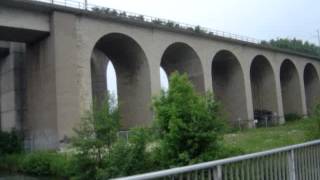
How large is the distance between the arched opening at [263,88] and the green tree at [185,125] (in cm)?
4323

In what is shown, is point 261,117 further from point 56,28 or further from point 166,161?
point 166,161

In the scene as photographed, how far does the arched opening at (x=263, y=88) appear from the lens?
197ft

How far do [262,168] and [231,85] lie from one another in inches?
1962

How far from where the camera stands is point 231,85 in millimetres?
56031

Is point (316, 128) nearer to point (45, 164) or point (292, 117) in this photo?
point (45, 164)

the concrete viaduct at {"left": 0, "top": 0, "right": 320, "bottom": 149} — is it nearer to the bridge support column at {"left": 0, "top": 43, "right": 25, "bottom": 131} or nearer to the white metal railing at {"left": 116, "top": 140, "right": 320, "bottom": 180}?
the bridge support column at {"left": 0, "top": 43, "right": 25, "bottom": 131}

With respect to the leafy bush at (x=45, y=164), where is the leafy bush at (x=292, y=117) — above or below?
above

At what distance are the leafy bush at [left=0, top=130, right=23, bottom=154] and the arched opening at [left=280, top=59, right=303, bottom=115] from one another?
127 feet

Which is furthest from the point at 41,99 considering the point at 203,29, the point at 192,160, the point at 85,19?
the point at 192,160

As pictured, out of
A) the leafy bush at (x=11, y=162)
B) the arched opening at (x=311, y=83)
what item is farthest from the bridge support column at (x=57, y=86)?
the arched opening at (x=311, y=83)

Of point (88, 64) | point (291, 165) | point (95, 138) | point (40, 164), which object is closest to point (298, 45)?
point (88, 64)

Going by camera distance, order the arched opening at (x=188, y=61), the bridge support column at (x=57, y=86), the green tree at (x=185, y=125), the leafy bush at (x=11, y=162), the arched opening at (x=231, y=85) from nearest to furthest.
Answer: the green tree at (x=185, y=125) < the leafy bush at (x=11, y=162) < the bridge support column at (x=57, y=86) < the arched opening at (x=188, y=61) < the arched opening at (x=231, y=85)

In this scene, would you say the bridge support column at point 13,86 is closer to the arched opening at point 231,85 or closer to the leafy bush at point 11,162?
the leafy bush at point 11,162

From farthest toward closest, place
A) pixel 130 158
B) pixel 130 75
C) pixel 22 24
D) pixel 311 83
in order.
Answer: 1. pixel 311 83
2. pixel 130 75
3. pixel 22 24
4. pixel 130 158
